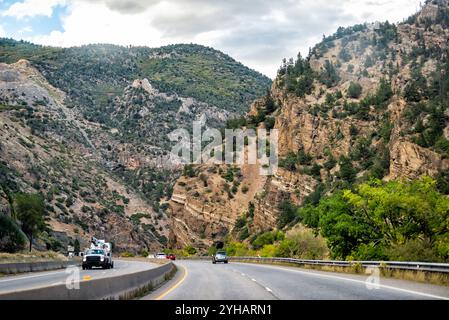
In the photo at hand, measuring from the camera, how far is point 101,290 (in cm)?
1355

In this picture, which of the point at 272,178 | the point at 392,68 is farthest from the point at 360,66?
the point at 272,178

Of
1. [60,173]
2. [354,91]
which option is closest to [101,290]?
[354,91]

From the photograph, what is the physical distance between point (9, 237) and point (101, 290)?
5417cm

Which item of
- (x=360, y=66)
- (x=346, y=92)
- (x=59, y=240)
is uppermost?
(x=360, y=66)

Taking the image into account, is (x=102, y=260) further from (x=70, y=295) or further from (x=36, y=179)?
(x=36, y=179)

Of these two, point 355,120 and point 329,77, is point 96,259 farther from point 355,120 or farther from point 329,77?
point 329,77

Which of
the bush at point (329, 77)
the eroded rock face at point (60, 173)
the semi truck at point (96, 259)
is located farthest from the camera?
the bush at point (329, 77)

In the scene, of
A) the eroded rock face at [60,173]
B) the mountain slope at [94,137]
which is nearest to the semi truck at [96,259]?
the mountain slope at [94,137]

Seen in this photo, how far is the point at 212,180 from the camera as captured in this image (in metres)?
108

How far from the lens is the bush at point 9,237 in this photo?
62375 mm

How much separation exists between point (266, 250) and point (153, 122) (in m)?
100

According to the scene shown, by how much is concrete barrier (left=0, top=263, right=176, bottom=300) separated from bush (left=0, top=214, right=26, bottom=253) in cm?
4405

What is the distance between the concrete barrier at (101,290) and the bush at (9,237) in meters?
44.1

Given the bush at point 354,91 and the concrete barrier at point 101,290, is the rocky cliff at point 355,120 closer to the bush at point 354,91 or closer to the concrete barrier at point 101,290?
the bush at point 354,91
